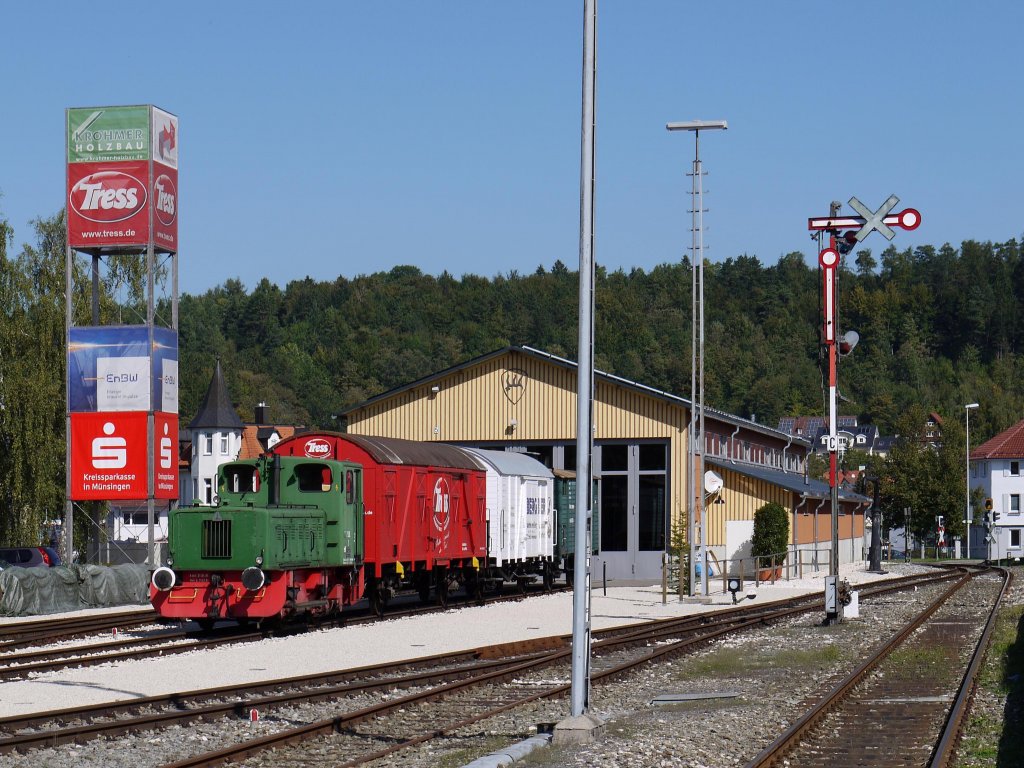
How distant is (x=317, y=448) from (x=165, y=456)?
437 inches

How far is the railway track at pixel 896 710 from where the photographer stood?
13031mm

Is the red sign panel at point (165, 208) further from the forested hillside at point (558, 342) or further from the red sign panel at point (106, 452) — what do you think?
the forested hillside at point (558, 342)

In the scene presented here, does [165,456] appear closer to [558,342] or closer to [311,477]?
[311,477]

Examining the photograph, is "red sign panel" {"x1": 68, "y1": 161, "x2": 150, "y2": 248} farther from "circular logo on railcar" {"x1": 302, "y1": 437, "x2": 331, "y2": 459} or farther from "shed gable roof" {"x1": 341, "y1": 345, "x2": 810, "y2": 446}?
"circular logo on railcar" {"x1": 302, "y1": 437, "x2": 331, "y2": 459}

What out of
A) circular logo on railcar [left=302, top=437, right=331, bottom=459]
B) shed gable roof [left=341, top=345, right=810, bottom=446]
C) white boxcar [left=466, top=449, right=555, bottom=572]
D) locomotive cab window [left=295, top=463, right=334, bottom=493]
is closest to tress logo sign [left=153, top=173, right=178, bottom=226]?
white boxcar [left=466, top=449, right=555, bottom=572]

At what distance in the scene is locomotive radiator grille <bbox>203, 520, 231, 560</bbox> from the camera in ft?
78.3

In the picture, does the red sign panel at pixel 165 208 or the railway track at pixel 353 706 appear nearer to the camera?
the railway track at pixel 353 706

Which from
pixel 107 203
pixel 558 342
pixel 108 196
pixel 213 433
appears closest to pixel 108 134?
pixel 108 196

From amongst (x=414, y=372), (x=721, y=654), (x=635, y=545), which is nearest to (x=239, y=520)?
(x=721, y=654)

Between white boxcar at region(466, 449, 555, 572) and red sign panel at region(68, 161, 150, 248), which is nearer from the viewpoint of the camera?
white boxcar at region(466, 449, 555, 572)

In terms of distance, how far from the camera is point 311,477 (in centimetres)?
2595

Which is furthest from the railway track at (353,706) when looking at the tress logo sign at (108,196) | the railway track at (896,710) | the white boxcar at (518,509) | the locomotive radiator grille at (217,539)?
the tress logo sign at (108,196)

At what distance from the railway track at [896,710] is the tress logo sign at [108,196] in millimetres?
23618

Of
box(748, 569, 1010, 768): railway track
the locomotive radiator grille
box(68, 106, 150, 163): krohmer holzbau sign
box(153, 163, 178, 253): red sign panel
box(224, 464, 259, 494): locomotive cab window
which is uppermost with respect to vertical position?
box(68, 106, 150, 163): krohmer holzbau sign
